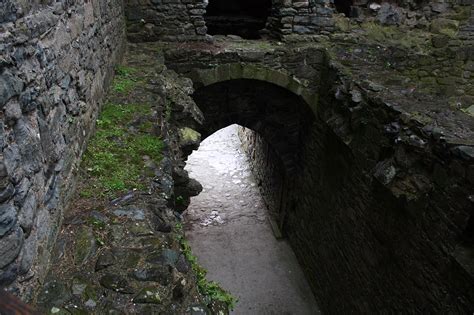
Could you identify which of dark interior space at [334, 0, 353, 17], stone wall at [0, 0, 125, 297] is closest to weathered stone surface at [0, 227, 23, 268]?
stone wall at [0, 0, 125, 297]

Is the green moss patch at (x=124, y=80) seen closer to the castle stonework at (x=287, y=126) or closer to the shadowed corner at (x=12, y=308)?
the castle stonework at (x=287, y=126)

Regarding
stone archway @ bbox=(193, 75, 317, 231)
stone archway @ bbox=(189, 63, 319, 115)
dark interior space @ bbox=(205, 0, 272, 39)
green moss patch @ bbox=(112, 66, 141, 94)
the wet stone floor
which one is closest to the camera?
green moss patch @ bbox=(112, 66, 141, 94)

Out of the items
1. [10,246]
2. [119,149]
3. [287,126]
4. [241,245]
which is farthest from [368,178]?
[10,246]

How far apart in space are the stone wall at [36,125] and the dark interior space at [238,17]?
5.77 m

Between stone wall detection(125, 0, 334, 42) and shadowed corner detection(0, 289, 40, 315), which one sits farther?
stone wall detection(125, 0, 334, 42)

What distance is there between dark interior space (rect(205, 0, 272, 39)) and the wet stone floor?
3.59 m

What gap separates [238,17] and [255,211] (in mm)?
4415

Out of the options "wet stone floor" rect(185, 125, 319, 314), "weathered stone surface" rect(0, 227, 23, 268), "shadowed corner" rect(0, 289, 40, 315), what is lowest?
"wet stone floor" rect(185, 125, 319, 314)

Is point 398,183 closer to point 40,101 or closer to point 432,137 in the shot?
point 432,137

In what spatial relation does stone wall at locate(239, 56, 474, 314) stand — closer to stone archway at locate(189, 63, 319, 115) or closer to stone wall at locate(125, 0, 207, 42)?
stone archway at locate(189, 63, 319, 115)

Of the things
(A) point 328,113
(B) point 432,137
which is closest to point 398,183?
(B) point 432,137

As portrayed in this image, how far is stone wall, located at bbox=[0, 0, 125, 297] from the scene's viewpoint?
58.7 inches

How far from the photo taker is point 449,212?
126 inches

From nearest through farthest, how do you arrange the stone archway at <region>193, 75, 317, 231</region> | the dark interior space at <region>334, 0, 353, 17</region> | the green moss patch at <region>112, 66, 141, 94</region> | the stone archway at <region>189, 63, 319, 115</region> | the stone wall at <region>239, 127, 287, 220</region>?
the green moss patch at <region>112, 66, 141, 94</region>, the stone archway at <region>189, 63, 319, 115</region>, the stone archway at <region>193, 75, 317, 231</region>, the dark interior space at <region>334, 0, 353, 17</region>, the stone wall at <region>239, 127, 287, 220</region>
